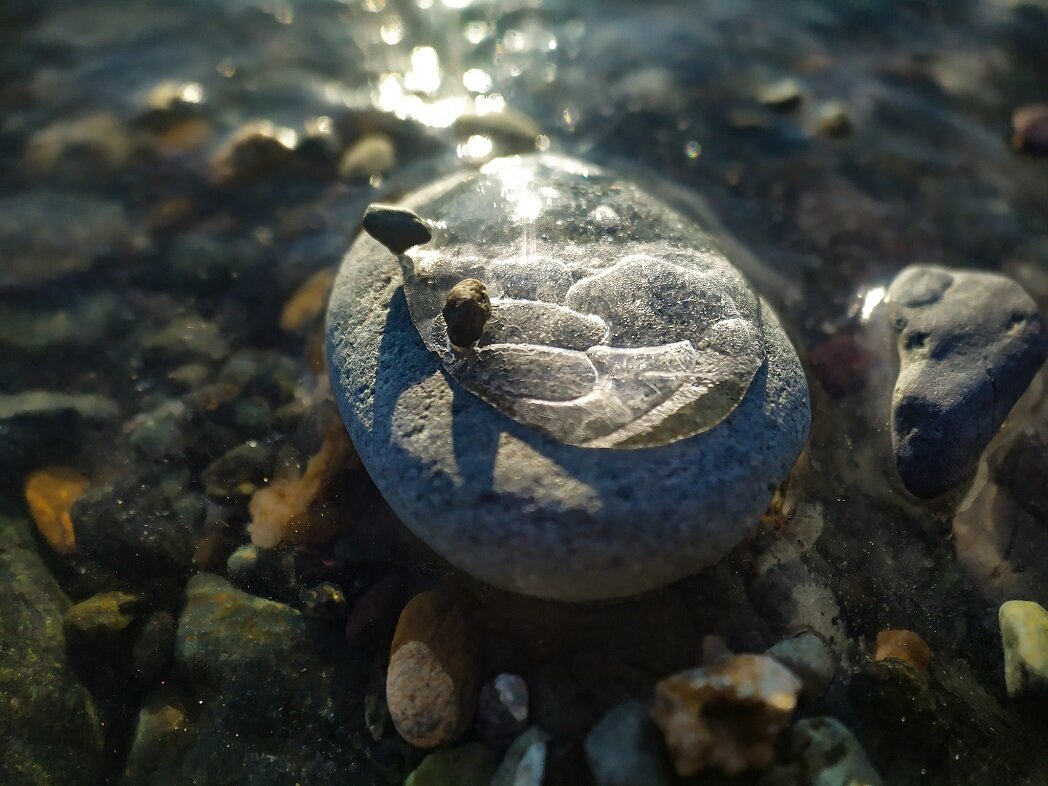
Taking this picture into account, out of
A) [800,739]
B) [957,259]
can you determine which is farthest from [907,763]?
[957,259]

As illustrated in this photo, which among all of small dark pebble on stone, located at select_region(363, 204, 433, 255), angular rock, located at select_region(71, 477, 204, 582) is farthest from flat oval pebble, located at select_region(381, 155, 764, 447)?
angular rock, located at select_region(71, 477, 204, 582)

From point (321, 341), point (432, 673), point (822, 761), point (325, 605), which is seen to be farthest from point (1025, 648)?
point (321, 341)

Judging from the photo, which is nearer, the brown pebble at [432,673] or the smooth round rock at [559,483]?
the smooth round rock at [559,483]

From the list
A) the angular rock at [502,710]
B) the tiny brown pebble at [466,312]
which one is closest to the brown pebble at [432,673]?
the angular rock at [502,710]

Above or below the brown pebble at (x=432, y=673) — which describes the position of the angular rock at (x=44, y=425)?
above

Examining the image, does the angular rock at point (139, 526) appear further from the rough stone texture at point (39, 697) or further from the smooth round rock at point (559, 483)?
the smooth round rock at point (559, 483)

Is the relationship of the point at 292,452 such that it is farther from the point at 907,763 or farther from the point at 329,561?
the point at 907,763

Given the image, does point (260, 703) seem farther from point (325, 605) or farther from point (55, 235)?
point (55, 235)
